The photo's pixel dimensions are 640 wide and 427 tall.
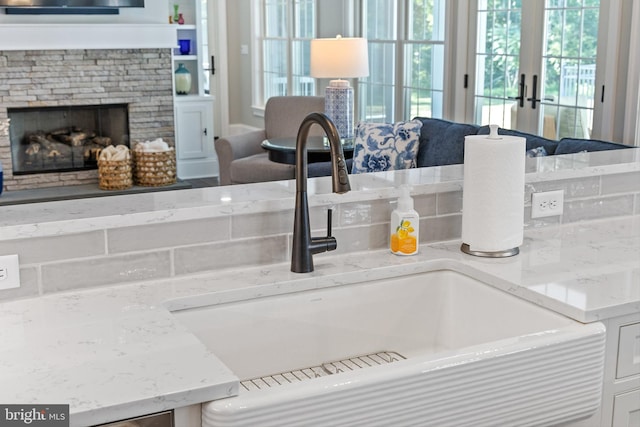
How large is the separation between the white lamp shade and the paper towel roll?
3.40 meters

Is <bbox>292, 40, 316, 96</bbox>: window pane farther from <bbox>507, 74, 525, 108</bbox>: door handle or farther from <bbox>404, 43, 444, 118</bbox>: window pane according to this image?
<bbox>507, 74, 525, 108</bbox>: door handle

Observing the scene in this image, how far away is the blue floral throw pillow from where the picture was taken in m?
4.80

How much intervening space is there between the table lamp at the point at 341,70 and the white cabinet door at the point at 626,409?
369 centimetres

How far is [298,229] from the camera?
1.82 m

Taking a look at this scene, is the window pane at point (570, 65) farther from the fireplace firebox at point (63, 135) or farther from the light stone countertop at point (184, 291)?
the fireplace firebox at point (63, 135)

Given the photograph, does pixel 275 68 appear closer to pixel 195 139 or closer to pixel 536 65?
pixel 195 139

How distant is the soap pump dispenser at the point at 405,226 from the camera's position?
6.43 feet

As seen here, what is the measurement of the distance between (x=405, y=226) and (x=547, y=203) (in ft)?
1.64

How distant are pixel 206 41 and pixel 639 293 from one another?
754 centimetres

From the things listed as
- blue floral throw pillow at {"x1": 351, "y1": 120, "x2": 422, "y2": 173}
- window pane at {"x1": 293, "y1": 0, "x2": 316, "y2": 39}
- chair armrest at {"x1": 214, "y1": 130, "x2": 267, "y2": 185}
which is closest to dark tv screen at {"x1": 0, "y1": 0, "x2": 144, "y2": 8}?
chair armrest at {"x1": 214, "y1": 130, "x2": 267, "y2": 185}

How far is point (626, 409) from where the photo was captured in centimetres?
173

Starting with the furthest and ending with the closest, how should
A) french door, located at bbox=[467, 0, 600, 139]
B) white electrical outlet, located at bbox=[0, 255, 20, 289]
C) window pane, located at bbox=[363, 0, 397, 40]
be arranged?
window pane, located at bbox=[363, 0, 397, 40], french door, located at bbox=[467, 0, 600, 139], white electrical outlet, located at bbox=[0, 255, 20, 289]

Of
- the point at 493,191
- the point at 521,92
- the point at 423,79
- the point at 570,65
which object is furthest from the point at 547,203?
the point at 423,79

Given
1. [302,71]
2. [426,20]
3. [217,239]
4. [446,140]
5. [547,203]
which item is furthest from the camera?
[302,71]
